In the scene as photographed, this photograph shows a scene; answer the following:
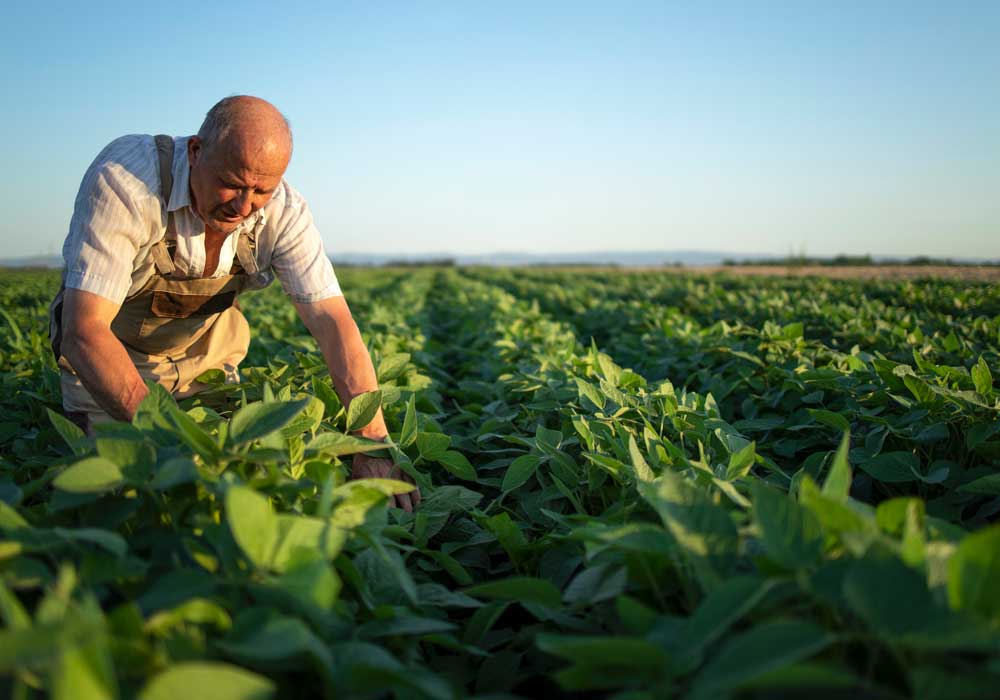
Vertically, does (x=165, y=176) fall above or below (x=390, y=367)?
above

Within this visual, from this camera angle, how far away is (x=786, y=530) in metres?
1.02

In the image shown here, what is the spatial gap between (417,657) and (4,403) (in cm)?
314

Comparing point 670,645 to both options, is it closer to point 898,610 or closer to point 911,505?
point 898,610

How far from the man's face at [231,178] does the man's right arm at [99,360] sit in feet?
1.71

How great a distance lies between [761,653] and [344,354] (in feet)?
6.15

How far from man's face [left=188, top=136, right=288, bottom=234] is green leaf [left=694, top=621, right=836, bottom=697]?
1.98 meters

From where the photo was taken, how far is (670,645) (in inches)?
39.4

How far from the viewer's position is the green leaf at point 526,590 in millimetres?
1282

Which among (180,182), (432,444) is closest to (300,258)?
(180,182)

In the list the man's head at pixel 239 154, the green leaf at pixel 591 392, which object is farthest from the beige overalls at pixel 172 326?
the green leaf at pixel 591 392

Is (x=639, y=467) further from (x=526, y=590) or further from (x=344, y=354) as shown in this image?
(x=344, y=354)

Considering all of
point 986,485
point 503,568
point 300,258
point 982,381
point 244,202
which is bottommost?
point 503,568

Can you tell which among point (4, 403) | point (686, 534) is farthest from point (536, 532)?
point (4, 403)

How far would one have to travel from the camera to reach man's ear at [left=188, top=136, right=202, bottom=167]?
231 cm
